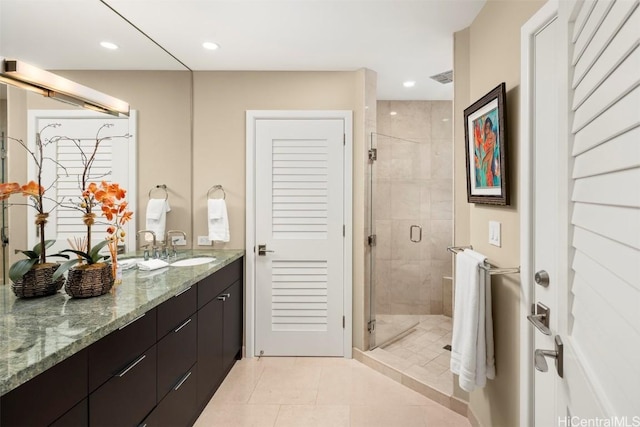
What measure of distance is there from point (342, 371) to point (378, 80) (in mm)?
2620

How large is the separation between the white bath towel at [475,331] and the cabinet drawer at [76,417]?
162 cm

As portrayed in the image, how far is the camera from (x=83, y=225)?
5.36 feet

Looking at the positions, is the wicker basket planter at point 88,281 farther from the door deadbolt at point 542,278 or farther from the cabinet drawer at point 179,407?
the door deadbolt at point 542,278

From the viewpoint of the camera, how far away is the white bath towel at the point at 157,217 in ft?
7.78

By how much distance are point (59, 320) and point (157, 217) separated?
1.31 m

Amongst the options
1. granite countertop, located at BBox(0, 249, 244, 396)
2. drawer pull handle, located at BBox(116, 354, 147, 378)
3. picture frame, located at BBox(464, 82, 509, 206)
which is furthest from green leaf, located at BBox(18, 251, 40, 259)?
picture frame, located at BBox(464, 82, 509, 206)

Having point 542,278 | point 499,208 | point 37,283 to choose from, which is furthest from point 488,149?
point 37,283

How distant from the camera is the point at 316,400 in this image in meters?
2.20

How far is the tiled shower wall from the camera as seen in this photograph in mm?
3496

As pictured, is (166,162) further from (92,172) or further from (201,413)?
(201,413)

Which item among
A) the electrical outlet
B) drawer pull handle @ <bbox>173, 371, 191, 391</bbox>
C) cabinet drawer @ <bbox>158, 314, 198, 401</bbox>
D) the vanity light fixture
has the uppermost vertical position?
the vanity light fixture

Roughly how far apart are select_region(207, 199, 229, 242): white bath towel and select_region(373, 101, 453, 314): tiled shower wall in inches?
65.3

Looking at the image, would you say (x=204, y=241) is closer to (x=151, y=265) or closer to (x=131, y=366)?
(x=151, y=265)

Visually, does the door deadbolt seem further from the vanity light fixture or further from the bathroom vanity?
the vanity light fixture
